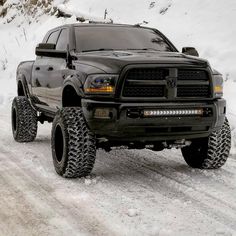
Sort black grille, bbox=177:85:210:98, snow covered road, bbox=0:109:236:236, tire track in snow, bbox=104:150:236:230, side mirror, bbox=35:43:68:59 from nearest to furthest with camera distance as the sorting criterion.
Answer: snow covered road, bbox=0:109:236:236 < tire track in snow, bbox=104:150:236:230 < black grille, bbox=177:85:210:98 < side mirror, bbox=35:43:68:59

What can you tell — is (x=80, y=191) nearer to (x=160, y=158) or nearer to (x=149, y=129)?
(x=149, y=129)

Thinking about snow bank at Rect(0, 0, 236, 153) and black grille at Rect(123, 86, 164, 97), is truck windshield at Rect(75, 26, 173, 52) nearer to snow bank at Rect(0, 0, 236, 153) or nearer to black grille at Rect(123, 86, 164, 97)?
black grille at Rect(123, 86, 164, 97)

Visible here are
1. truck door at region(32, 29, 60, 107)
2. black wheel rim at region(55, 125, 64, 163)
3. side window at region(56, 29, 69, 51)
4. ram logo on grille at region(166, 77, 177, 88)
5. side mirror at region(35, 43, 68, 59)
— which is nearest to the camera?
ram logo on grille at region(166, 77, 177, 88)

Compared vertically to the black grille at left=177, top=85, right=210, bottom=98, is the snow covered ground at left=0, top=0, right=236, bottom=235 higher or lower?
lower

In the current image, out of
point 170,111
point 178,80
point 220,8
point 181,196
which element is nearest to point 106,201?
point 181,196

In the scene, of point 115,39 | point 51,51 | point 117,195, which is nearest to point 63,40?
point 51,51

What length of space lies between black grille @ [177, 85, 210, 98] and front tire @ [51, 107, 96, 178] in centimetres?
107

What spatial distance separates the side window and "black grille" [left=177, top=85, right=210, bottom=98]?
198 centimetres

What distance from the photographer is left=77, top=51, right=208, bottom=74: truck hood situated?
16.9 feet

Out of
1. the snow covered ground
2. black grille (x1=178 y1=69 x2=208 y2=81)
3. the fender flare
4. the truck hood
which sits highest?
the truck hood

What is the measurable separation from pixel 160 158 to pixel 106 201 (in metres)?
2.31

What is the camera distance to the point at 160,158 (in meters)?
6.88

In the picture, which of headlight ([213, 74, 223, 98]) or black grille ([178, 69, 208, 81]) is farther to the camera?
headlight ([213, 74, 223, 98])

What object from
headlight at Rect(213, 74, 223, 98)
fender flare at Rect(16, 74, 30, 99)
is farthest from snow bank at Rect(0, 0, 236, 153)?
fender flare at Rect(16, 74, 30, 99)
